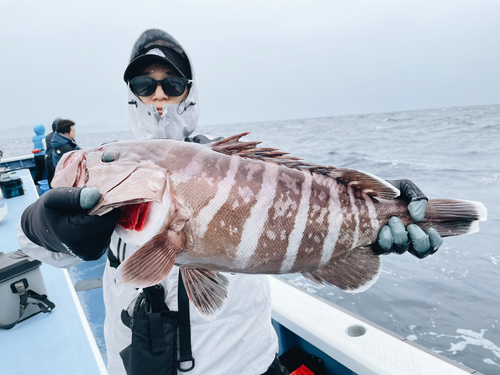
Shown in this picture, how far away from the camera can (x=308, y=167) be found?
1660 mm

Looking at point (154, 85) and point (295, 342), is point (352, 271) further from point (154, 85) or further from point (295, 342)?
point (154, 85)

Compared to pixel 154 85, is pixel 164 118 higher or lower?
lower

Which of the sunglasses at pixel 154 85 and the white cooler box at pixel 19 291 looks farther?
the white cooler box at pixel 19 291

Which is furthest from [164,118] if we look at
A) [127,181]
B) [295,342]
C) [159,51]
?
[295,342]

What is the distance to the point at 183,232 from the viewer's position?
137 cm

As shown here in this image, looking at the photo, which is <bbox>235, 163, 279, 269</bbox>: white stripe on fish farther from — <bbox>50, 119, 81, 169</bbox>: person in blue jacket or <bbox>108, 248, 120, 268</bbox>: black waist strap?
<bbox>50, 119, 81, 169</bbox>: person in blue jacket

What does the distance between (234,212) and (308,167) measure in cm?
52

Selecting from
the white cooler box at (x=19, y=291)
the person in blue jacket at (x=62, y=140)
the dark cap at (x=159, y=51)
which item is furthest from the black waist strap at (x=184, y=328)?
the person in blue jacket at (x=62, y=140)

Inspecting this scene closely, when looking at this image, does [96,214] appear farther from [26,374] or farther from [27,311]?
[27,311]

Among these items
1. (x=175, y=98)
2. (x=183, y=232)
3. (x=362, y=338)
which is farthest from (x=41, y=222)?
(x=362, y=338)

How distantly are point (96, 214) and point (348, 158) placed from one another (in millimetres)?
15362

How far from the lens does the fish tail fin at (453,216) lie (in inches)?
65.2

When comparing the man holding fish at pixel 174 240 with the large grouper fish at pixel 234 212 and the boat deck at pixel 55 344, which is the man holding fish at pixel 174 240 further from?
the boat deck at pixel 55 344

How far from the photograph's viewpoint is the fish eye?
4.90 ft
